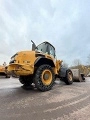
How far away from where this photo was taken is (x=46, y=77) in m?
8.33

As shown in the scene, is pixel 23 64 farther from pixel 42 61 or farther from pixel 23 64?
pixel 42 61

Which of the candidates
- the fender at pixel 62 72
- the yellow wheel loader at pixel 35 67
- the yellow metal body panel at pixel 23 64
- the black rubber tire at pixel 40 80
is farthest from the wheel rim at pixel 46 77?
the fender at pixel 62 72

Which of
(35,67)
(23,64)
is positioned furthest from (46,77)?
(23,64)

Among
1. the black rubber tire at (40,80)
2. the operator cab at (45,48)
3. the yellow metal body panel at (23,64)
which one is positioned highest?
the operator cab at (45,48)

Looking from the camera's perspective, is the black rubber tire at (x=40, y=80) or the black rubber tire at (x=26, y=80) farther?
the black rubber tire at (x=26, y=80)

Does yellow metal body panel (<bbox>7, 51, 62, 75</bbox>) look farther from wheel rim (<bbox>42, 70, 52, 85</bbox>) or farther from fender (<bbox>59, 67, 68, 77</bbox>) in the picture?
fender (<bbox>59, 67, 68, 77</bbox>)

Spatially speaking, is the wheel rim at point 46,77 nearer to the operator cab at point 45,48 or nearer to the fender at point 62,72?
the operator cab at point 45,48

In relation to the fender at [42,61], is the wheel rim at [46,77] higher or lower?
lower

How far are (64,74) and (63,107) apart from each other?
18.8 ft

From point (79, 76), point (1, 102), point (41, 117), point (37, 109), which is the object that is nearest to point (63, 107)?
point (37, 109)

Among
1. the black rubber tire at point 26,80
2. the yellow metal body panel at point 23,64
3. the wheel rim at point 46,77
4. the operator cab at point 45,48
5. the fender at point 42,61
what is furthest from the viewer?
the black rubber tire at point 26,80

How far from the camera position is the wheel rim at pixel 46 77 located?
8.20 meters

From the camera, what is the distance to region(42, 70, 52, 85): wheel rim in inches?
323

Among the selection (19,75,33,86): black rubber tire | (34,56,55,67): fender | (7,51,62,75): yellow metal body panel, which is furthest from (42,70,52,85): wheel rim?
(19,75,33,86): black rubber tire
